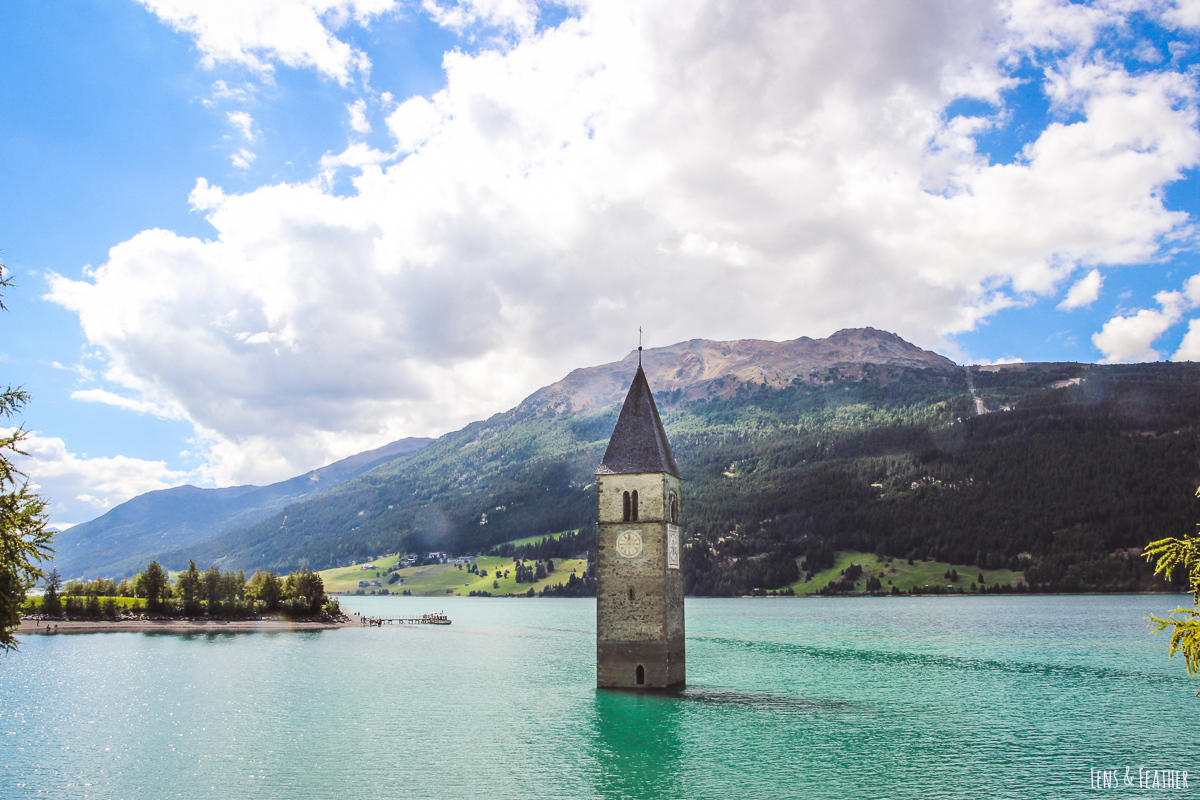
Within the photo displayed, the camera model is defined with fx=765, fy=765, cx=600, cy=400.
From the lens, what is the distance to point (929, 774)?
32.8m

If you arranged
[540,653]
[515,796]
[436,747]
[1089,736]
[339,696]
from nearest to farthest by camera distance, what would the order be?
[515,796], [436,747], [1089,736], [339,696], [540,653]

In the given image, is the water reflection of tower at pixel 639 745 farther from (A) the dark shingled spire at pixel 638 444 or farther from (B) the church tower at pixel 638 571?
(A) the dark shingled spire at pixel 638 444

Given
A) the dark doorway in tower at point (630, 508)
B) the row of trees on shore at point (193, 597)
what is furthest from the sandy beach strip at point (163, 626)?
the dark doorway in tower at point (630, 508)

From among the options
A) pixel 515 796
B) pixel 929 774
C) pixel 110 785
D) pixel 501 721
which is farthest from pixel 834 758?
pixel 110 785

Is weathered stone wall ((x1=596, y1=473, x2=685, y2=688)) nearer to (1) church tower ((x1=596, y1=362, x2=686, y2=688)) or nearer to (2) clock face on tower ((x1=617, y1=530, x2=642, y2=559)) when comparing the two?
(1) church tower ((x1=596, y1=362, x2=686, y2=688))

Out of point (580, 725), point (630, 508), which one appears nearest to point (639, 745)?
point (580, 725)

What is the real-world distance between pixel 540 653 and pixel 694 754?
5319 centimetres

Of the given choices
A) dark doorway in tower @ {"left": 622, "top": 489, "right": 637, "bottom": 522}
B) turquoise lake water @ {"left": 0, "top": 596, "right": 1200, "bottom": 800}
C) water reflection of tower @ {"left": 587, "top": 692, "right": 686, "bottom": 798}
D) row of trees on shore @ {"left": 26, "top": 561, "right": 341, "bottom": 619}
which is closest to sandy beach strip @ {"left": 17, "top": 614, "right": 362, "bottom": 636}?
row of trees on shore @ {"left": 26, "top": 561, "right": 341, "bottom": 619}

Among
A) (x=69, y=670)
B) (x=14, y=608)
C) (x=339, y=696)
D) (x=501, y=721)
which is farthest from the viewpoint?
(x=69, y=670)

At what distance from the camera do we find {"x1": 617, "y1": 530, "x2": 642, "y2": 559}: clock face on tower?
157 ft

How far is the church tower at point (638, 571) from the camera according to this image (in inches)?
1850

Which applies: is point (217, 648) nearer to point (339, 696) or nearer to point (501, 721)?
point (339, 696)

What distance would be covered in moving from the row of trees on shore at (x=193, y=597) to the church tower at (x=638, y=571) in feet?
347

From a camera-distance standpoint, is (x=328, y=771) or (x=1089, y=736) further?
(x=1089, y=736)
